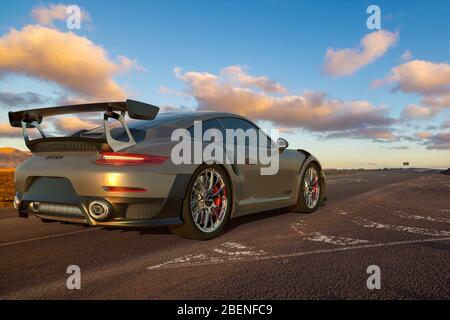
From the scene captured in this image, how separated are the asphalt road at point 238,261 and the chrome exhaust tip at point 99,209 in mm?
361

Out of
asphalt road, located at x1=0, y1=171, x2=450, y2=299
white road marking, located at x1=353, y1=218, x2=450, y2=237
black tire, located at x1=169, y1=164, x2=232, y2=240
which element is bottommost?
asphalt road, located at x1=0, y1=171, x2=450, y2=299

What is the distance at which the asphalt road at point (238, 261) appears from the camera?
8.52 feet

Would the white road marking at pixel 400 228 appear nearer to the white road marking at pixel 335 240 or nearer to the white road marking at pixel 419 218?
the white road marking at pixel 419 218

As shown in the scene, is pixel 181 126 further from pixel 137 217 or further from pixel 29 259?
pixel 29 259

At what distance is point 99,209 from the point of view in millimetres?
3602

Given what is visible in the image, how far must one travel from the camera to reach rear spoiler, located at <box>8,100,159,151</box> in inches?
145

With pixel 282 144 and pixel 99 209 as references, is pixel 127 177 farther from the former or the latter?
pixel 282 144

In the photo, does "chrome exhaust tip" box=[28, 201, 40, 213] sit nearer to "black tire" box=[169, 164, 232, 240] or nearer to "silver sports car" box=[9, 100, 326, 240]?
"silver sports car" box=[9, 100, 326, 240]

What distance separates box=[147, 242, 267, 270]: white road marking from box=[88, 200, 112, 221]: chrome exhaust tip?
0.73 meters

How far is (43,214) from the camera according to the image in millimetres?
3928

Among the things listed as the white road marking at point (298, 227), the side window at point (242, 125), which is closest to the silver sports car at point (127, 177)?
the side window at point (242, 125)

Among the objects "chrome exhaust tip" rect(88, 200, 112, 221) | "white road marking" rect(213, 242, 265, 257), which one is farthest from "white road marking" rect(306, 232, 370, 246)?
"chrome exhaust tip" rect(88, 200, 112, 221)

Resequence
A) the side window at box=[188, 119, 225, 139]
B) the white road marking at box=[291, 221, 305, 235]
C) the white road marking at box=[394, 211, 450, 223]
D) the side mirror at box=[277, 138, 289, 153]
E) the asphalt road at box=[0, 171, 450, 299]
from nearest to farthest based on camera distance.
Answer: the asphalt road at box=[0, 171, 450, 299], the side window at box=[188, 119, 225, 139], the white road marking at box=[291, 221, 305, 235], the white road marking at box=[394, 211, 450, 223], the side mirror at box=[277, 138, 289, 153]
